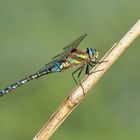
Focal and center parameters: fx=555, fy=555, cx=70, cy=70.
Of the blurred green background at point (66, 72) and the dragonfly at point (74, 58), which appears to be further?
the blurred green background at point (66, 72)

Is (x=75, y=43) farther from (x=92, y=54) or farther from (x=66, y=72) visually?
(x=66, y=72)

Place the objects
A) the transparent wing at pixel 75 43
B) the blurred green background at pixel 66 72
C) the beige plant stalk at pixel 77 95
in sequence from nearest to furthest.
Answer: the beige plant stalk at pixel 77 95 < the transparent wing at pixel 75 43 < the blurred green background at pixel 66 72

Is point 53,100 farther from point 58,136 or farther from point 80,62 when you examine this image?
point 80,62

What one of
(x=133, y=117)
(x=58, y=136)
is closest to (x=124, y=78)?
(x=133, y=117)

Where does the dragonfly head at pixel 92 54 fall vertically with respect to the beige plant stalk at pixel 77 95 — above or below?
above

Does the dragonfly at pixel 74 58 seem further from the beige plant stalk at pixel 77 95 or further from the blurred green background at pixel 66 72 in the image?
the blurred green background at pixel 66 72

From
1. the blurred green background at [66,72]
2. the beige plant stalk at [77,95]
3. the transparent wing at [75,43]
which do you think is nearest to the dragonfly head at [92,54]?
the transparent wing at [75,43]

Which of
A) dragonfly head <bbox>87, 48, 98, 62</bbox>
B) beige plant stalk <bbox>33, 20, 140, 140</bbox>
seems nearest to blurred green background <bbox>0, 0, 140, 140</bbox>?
dragonfly head <bbox>87, 48, 98, 62</bbox>
